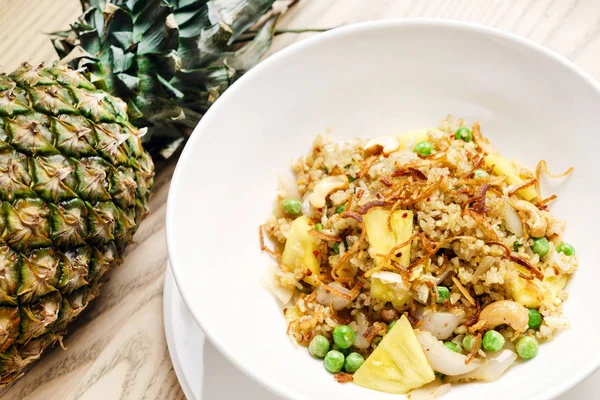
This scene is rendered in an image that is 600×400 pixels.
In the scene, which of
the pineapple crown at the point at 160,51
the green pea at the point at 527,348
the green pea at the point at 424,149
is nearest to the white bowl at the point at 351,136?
the green pea at the point at 527,348

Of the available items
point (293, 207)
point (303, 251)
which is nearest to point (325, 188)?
point (293, 207)

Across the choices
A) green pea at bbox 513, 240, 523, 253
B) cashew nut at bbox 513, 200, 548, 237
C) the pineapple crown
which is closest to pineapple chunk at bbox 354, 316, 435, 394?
green pea at bbox 513, 240, 523, 253

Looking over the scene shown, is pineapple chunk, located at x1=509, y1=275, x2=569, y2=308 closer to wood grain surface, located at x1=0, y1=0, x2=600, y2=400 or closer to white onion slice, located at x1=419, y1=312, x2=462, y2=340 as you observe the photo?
white onion slice, located at x1=419, y1=312, x2=462, y2=340

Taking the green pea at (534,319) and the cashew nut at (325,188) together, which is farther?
A: the cashew nut at (325,188)

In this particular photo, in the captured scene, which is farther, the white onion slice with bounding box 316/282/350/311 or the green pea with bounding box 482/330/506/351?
the white onion slice with bounding box 316/282/350/311

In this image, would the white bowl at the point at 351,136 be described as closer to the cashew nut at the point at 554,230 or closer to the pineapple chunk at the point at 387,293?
the cashew nut at the point at 554,230

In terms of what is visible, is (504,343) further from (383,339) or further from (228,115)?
(228,115)

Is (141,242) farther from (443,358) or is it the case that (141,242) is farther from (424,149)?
(443,358)

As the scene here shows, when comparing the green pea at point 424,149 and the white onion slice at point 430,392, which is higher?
the green pea at point 424,149
